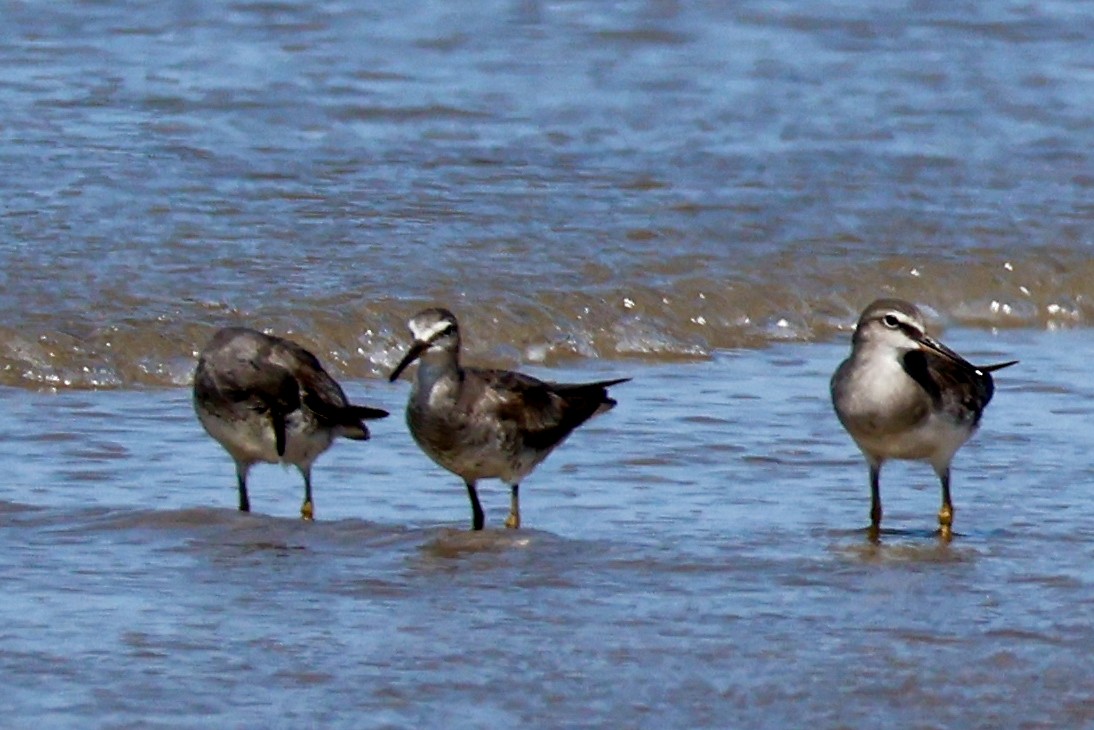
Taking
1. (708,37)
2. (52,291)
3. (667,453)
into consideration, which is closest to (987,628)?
(667,453)

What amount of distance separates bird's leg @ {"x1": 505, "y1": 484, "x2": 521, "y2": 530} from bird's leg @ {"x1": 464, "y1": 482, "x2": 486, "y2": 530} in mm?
82

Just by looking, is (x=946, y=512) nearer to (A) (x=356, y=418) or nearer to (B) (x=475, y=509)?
(B) (x=475, y=509)

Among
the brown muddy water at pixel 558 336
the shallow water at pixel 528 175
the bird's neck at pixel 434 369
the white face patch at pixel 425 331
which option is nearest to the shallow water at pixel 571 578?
the brown muddy water at pixel 558 336

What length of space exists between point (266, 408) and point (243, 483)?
0.79ft

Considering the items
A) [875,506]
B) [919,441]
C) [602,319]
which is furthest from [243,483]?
[602,319]

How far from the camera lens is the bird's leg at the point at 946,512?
7164 mm

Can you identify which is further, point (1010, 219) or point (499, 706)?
point (1010, 219)

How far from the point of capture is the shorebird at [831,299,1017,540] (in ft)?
23.6

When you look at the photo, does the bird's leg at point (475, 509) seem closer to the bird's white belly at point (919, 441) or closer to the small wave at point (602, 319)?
the bird's white belly at point (919, 441)

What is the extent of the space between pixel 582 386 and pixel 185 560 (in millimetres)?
1744

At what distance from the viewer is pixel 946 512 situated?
7234 mm

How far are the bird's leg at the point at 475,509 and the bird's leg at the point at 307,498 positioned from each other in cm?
48

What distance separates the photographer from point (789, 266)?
11.0 metres

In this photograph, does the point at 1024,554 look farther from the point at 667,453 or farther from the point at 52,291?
the point at 52,291
